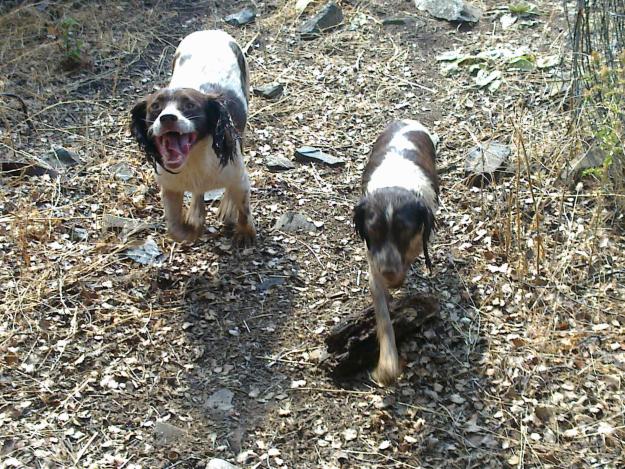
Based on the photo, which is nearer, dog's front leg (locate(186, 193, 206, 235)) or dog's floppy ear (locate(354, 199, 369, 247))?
dog's floppy ear (locate(354, 199, 369, 247))

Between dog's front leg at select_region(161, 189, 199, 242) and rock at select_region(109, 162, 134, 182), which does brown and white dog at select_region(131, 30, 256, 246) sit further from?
rock at select_region(109, 162, 134, 182)

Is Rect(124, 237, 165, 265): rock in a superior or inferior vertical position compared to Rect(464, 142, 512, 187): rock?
inferior

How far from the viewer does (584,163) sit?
592 cm

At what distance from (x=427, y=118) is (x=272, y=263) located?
2.35 m

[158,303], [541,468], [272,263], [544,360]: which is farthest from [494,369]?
[158,303]

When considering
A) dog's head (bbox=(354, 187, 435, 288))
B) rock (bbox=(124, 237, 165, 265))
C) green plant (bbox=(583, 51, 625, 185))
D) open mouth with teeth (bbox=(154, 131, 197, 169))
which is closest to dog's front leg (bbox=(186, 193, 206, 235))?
rock (bbox=(124, 237, 165, 265))

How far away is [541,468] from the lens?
4055 mm

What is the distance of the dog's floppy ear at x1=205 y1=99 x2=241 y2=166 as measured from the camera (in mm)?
5035

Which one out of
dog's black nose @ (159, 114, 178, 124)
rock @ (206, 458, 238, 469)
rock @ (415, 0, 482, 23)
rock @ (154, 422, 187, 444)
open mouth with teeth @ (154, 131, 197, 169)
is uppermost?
dog's black nose @ (159, 114, 178, 124)

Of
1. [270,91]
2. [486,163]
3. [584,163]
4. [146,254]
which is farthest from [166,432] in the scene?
[270,91]

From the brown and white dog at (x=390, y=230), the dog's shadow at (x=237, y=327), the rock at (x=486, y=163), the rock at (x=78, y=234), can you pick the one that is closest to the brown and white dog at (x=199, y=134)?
the dog's shadow at (x=237, y=327)

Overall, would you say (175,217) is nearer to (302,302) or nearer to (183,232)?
(183,232)

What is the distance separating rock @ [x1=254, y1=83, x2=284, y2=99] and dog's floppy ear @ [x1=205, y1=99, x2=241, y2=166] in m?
2.51

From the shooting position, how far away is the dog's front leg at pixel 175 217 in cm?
534
